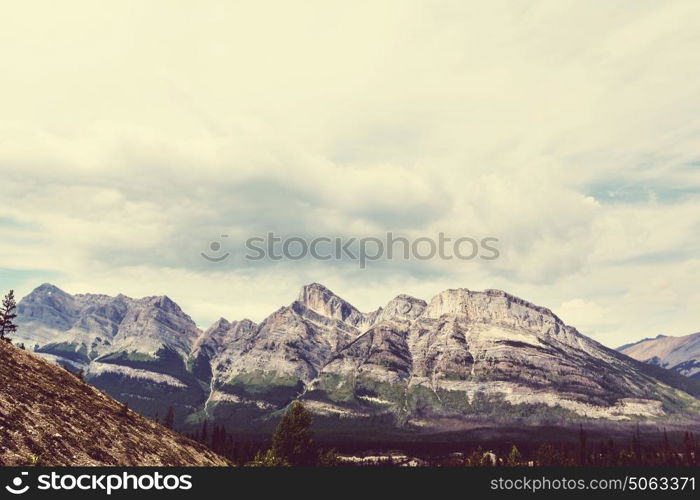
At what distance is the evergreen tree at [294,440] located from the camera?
117 meters

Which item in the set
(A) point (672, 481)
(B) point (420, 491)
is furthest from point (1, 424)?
(A) point (672, 481)

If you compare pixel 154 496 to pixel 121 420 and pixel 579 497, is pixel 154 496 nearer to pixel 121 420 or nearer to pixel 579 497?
pixel 579 497

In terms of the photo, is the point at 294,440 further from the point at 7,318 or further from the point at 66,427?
the point at 7,318

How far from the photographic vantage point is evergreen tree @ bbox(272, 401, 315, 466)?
117m

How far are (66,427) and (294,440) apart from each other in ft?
212

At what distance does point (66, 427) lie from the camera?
63844 millimetres

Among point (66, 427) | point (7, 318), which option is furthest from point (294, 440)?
point (7, 318)

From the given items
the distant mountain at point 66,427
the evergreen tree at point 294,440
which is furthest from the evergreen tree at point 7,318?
the evergreen tree at point 294,440

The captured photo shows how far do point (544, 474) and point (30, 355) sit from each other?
284 feet

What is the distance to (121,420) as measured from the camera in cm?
8219

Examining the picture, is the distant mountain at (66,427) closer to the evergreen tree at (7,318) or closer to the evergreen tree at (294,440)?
the evergreen tree at (294,440)

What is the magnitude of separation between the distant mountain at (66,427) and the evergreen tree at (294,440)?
75.4 ft

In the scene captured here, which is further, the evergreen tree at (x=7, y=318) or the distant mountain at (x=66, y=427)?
the evergreen tree at (x=7, y=318)

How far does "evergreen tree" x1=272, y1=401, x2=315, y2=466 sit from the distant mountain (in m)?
→ 23.0
